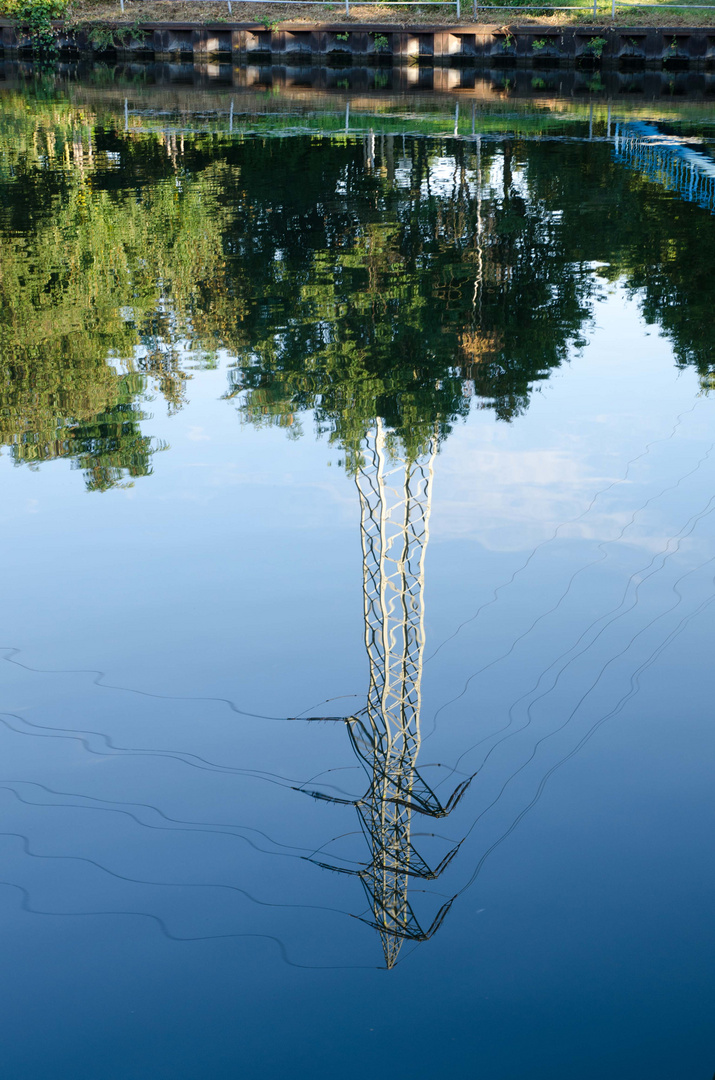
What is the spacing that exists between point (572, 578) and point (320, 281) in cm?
639

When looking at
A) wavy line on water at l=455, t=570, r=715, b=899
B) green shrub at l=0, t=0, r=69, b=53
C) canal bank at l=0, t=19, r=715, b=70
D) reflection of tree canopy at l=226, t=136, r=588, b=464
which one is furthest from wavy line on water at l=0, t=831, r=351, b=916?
green shrub at l=0, t=0, r=69, b=53

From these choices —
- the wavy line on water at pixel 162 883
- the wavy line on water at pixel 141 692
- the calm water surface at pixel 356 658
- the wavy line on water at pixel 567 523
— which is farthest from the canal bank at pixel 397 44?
the wavy line on water at pixel 162 883

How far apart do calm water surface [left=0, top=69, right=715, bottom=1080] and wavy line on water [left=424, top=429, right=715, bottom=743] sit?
26 millimetres

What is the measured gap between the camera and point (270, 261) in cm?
1285

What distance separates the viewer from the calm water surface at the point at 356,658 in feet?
13.5

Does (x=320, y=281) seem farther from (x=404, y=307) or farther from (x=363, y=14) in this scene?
(x=363, y=14)

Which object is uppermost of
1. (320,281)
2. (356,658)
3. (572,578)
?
(320,281)

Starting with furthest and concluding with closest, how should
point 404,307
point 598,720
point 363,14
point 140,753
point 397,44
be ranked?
point 363,14
point 397,44
point 404,307
point 598,720
point 140,753

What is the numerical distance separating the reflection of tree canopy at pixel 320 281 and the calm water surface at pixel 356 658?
2.6 inches

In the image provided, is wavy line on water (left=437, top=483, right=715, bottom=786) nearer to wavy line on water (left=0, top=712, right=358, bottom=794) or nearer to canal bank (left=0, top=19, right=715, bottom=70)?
wavy line on water (left=0, top=712, right=358, bottom=794)

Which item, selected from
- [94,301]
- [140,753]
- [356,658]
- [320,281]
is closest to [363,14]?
[320,281]

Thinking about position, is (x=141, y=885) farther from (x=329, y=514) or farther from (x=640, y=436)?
(x=640, y=436)

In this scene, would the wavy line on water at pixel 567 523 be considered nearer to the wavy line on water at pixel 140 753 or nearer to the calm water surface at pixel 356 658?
the calm water surface at pixel 356 658

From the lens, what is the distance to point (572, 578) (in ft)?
22.0
